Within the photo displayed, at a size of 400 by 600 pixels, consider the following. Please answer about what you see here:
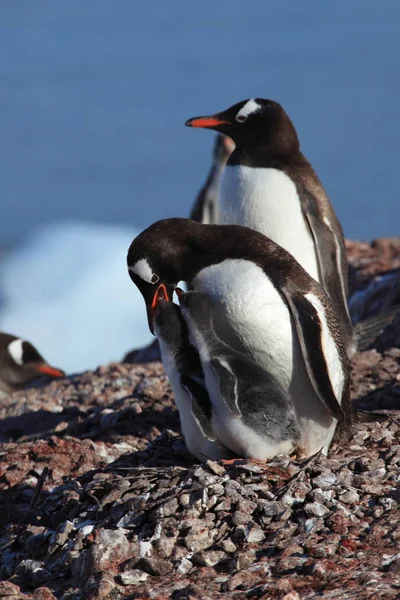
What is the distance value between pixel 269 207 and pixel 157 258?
1.68 metres

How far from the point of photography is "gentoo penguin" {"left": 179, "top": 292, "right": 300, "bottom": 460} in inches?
127

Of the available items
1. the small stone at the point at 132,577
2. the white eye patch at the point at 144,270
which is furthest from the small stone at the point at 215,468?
the white eye patch at the point at 144,270

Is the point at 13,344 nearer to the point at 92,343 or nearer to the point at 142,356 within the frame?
the point at 142,356

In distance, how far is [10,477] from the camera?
3.83 meters

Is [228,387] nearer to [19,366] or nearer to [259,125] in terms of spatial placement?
[259,125]

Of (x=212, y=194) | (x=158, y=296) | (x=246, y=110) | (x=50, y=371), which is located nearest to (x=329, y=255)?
(x=246, y=110)

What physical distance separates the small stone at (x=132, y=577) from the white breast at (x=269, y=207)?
2.56 meters

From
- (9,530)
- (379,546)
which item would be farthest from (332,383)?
(9,530)

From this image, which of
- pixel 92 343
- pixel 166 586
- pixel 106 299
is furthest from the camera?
pixel 106 299

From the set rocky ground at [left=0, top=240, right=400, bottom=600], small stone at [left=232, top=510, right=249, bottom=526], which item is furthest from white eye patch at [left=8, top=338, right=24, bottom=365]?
small stone at [left=232, top=510, right=249, bottom=526]

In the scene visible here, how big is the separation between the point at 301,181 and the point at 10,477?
7.29ft

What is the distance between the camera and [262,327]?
10.7 ft

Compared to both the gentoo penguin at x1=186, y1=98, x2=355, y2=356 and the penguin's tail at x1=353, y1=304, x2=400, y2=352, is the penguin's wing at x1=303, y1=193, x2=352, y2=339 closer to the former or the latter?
the gentoo penguin at x1=186, y1=98, x2=355, y2=356

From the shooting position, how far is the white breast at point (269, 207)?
503cm
